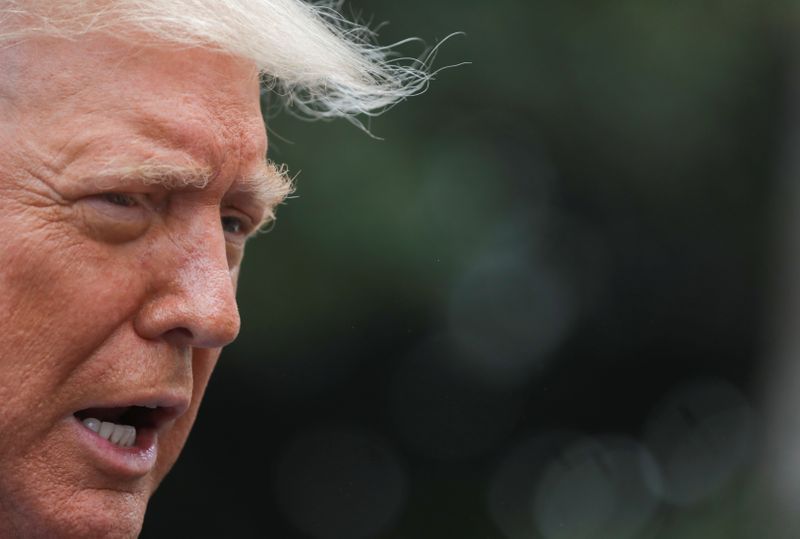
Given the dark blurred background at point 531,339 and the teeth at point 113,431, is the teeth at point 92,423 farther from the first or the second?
the dark blurred background at point 531,339

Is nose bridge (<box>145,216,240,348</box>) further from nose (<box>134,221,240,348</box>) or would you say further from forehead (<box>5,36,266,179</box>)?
forehead (<box>5,36,266,179</box>)

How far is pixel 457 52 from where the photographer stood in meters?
5.11

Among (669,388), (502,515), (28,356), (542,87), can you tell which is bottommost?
(502,515)

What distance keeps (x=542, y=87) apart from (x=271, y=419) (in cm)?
190

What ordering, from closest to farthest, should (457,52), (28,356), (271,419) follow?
(28,356) → (457,52) → (271,419)

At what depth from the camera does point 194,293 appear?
5.58 ft

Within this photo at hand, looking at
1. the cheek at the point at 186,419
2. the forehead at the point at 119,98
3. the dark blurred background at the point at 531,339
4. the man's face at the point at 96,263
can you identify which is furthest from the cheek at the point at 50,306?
the dark blurred background at the point at 531,339

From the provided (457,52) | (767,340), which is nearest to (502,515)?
(767,340)

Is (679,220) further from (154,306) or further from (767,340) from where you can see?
(154,306)

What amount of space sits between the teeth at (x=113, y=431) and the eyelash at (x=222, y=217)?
306 mm

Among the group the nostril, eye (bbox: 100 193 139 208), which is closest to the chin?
the nostril

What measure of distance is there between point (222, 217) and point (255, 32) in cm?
29

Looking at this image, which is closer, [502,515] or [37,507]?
[37,507]

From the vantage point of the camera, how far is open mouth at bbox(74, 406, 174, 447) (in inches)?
67.4
